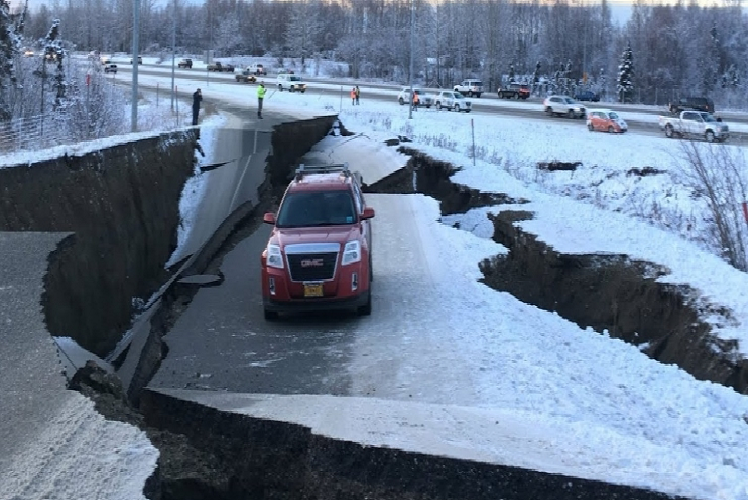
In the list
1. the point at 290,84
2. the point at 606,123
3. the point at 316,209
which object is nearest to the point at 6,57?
the point at 316,209

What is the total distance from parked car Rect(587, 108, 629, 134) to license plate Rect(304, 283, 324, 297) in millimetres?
34799

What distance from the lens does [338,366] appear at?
10.1 meters

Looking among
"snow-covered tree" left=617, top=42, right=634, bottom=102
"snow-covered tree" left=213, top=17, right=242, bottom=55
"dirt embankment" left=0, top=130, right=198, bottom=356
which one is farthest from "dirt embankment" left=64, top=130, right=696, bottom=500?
"snow-covered tree" left=213, top=17, right=242, bottom=55

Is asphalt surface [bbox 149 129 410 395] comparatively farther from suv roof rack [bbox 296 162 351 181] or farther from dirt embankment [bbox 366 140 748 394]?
dirt embankment [bbox 366 140 748 394]

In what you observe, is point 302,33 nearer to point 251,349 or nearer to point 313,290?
point 313,290

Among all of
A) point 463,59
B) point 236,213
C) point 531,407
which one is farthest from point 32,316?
point 463,59

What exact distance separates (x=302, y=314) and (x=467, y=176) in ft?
48.3

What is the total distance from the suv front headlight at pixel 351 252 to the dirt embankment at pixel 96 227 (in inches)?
153

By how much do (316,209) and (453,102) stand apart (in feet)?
154

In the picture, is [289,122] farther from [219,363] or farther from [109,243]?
[219,363]

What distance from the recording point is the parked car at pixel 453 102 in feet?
Answer: 188

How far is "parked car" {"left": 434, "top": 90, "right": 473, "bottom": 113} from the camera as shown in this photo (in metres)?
57.3

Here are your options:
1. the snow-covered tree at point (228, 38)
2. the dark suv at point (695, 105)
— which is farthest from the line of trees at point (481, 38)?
the dark suv at point (695, 105)

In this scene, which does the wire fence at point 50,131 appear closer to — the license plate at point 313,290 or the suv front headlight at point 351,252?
the license plate at point 313,290
